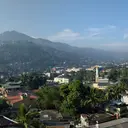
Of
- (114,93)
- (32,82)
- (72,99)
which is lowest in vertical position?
(32,82)

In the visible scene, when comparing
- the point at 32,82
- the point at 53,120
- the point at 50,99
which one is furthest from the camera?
the point at 32,82

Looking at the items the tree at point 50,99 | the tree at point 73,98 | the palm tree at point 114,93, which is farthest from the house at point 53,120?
the palm tree at point 114,93

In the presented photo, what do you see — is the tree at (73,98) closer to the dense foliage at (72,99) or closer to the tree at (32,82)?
the dense foliage at (72,99)

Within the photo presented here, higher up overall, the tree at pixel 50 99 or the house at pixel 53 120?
the tree at pixel 50 99

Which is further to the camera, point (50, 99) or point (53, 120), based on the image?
point (50, 99)

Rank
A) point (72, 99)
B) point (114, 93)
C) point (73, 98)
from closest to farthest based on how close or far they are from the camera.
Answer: point (72, 99)
point (73, 98)
point (114, 93)

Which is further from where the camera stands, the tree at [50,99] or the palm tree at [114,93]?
the palm tree at [114,93]

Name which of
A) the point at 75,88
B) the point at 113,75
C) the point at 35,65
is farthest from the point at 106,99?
the point at 35,65

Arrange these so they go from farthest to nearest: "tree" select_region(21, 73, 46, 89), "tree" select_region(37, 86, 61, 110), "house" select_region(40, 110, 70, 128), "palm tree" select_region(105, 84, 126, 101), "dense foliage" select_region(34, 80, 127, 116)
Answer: "tree" select_region(21, 73, 46, 89), "palm tree" select_region(105, 84, 126, 101), "tree" select_region(37, 86, 61, 110), "dense foliage" select_region(34, 80, 127, 116), "house" select_region(40, 110, 70, 128)

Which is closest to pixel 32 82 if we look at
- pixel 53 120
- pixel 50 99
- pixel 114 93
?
pixel 114 93

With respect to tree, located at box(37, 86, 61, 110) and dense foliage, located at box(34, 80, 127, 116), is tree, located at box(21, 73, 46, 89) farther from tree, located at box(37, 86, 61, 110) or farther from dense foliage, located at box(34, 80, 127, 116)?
tree, located at box(37, 86, 61, 110)

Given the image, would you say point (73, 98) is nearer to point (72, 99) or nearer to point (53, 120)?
point (72, 99)

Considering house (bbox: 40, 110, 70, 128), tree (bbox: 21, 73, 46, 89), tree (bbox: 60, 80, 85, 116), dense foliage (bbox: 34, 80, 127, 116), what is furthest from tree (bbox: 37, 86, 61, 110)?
tree (bbox: 21, 73, 46, 89)
